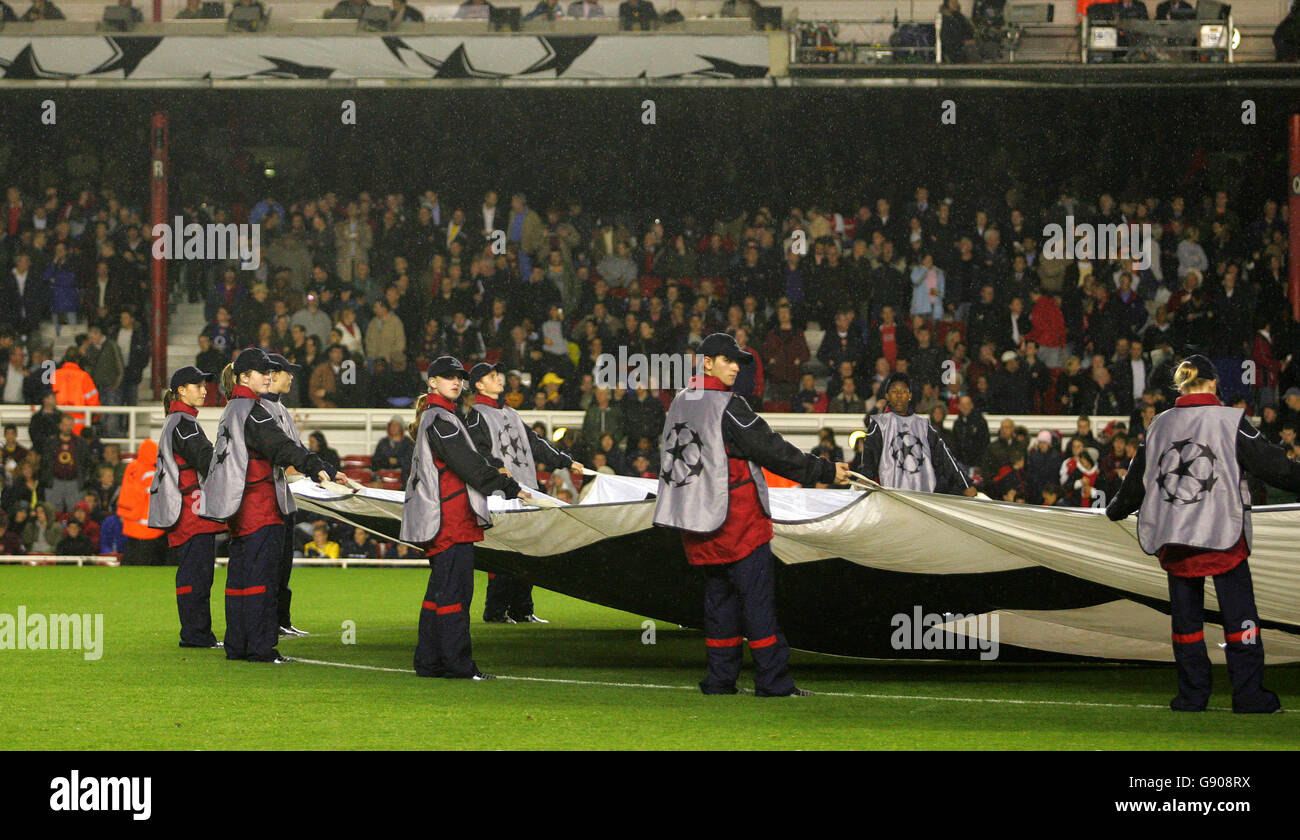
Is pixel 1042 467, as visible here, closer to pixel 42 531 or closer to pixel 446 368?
pixel 446 368

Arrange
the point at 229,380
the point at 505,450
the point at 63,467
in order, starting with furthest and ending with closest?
the point at 63,467 → the point at 505,450 → the point at 229,380

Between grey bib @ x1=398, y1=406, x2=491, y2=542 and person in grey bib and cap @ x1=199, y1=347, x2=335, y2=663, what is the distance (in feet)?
2.68

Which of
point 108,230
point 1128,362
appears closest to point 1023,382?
point 1128,362

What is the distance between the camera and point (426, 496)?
27.2 feet

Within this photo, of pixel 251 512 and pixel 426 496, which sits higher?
pixel 426 496

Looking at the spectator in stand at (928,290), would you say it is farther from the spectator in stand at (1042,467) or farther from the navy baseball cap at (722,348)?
the navy baseball cap at (722,348)

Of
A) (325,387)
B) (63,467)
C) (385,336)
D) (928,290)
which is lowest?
(63,467)

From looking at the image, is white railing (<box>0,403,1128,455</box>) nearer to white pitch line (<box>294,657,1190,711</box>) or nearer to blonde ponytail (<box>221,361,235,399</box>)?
blonde ponytail (<box>221,361,235,399</box>)

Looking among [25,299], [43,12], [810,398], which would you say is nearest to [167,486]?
[810,398]

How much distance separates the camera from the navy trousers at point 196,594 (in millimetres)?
9898

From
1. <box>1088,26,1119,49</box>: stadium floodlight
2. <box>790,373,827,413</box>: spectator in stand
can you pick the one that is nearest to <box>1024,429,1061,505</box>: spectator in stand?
<box>790,373,827,413</box>: spectator in stand

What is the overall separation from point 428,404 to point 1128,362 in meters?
11.9

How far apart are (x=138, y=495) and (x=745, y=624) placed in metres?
11.4
